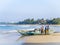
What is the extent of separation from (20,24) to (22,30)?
7 centimetres

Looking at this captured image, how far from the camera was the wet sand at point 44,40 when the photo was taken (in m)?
1.41

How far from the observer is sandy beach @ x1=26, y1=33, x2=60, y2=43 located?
1.41 meters

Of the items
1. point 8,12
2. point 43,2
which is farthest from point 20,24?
point 43,2

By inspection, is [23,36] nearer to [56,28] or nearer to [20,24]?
[20,24]

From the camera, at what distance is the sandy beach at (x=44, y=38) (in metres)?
1.41

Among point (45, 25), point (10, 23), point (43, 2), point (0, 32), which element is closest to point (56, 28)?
point (45, 25)

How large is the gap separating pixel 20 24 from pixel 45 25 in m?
0.28

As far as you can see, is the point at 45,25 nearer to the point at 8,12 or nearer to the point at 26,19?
the point at 26,19

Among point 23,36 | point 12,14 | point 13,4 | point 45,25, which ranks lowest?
point 23,36

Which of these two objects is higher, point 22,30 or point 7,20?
point 7,20

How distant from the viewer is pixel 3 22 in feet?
4.66

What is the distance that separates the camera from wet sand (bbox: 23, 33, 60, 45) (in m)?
1.41

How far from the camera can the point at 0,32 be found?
4.66 feet

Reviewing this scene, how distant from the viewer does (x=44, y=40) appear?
1.42 m
